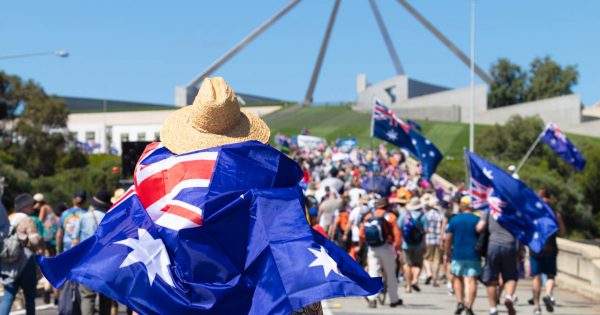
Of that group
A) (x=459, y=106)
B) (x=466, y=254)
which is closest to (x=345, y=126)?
(x=459, y=106)

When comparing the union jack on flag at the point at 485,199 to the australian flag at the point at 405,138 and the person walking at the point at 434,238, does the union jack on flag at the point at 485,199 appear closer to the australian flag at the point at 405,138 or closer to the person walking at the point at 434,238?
the person walking at the point at 434,238

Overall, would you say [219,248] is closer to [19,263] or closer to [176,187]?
[176,187]

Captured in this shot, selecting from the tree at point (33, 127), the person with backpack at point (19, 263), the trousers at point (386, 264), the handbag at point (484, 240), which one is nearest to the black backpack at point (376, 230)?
the trousers at point (386, 264)

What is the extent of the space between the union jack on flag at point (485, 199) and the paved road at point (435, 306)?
1718mm

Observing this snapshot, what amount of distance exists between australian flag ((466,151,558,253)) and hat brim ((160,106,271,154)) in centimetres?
703

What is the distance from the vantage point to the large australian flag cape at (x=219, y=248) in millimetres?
4699

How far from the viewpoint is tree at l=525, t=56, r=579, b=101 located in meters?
119

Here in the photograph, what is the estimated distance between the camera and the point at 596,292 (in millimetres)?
15969

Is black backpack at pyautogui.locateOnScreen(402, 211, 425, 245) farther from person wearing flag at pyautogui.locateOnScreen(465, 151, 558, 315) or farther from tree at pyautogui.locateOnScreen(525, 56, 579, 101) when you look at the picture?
tree at pyautogui.locateOnScreen(525, 56, 579, 101)

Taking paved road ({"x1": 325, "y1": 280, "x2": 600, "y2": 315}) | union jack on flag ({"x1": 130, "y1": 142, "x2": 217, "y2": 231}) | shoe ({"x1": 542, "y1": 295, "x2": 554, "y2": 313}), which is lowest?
paved road ({"x1": 325, "y1": 280, "x2": 600, "y2": 315})

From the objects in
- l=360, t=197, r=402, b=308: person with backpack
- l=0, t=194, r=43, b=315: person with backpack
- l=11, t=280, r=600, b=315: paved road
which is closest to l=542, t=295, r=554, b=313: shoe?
l=11, t=280, r=600, b=315: paved road

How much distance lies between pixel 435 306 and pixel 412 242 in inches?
86.4

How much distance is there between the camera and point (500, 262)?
38.2 feet

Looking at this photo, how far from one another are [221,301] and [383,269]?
360 inches
